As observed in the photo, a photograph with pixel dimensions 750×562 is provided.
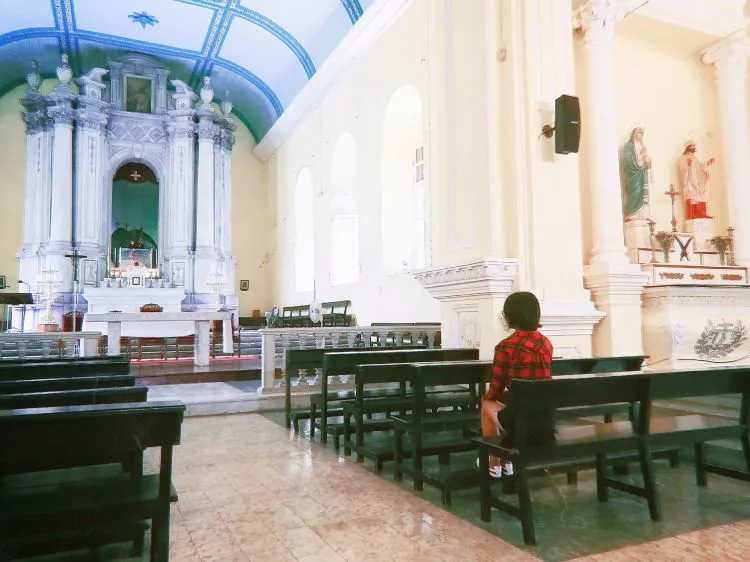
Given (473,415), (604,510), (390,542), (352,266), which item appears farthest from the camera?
(352,266)

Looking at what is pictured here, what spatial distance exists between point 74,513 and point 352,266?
10.2 metres

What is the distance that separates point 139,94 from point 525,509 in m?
15.2

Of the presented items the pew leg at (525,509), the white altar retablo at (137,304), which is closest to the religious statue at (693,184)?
the pew leg at (525,509)

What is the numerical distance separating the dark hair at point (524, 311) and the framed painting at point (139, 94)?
14.4 metres

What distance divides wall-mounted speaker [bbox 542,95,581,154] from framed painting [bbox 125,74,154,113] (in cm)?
1245

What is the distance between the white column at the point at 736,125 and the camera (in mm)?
7340

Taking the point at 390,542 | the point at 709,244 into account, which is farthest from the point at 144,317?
the point at 709,244

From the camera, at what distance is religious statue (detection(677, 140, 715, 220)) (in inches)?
293

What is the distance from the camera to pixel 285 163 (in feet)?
50.8

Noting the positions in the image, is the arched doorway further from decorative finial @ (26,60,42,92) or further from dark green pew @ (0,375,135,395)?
dark green pew @ (0,375,135,395)

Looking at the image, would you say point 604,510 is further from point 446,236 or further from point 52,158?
point 52,158

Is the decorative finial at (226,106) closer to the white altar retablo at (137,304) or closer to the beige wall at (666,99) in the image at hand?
the white altar retablo at (137,304)

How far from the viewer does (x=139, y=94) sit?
15.0 meters

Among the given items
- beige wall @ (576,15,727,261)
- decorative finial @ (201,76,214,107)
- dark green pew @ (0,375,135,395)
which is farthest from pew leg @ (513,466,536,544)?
decorative finial @ (201,76,214,107)
